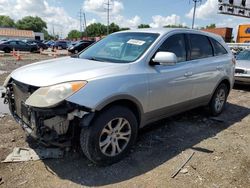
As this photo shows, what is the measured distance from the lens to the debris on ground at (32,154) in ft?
11.8

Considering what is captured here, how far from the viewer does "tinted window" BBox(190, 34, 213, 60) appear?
15.8 ft

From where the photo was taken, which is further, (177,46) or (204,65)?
(204,65)

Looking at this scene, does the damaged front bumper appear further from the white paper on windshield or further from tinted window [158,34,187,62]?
tinted window [158,34,187,62]

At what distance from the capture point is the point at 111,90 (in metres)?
3.24

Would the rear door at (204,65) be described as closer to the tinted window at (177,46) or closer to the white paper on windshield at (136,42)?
the tinted window at (177,46)

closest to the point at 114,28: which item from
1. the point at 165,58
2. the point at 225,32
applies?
the point at 225,32

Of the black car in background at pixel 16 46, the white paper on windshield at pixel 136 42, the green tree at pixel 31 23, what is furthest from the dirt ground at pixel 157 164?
the green tree at pixel 31 23

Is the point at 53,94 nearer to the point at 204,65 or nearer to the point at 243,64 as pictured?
the point at 204,65

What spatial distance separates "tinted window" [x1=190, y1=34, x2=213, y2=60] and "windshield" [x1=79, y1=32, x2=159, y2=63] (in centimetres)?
95

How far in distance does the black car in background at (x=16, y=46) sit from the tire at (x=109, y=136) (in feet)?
91.1

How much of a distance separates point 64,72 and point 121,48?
3.93 ft

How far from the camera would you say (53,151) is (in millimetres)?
3812

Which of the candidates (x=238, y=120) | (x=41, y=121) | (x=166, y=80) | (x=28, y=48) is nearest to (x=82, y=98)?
(x=41, y=121)

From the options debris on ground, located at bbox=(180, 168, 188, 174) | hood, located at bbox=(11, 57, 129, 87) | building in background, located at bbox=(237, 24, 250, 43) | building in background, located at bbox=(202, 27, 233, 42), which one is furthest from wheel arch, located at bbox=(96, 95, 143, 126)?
building in background, located at bbox=(202, 27, 233, 42)
